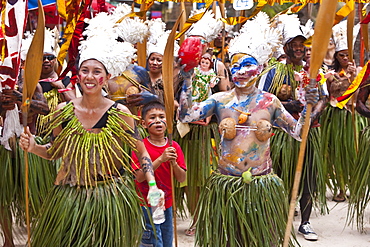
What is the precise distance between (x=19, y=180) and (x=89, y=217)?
150 cm

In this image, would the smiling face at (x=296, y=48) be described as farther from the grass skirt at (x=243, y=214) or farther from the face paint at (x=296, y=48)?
the grass skirt at (x=243, y=214)

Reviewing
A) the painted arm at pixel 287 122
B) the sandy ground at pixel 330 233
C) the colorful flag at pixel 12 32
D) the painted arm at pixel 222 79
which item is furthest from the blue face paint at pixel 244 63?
the sandy ground at pixel 330 233

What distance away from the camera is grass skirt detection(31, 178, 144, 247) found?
310 centimetres

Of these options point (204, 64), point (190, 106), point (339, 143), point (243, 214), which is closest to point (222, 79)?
point (204, 64)

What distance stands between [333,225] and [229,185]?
7.76 ft

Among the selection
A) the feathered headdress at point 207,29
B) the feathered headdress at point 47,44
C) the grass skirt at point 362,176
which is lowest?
the grass skirt at point 362,176

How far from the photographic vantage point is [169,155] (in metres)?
3.46

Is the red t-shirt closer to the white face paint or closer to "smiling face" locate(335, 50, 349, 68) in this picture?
the white face paint

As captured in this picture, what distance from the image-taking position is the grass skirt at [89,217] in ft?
10.2

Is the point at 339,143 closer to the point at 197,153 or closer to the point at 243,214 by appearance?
the point at 197,153

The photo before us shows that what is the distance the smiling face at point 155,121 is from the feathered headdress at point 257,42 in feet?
1.98

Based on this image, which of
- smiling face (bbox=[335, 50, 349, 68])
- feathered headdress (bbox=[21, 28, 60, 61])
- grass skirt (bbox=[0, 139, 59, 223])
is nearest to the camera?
grass skirt (bbox=[0, 139, 59, 223])

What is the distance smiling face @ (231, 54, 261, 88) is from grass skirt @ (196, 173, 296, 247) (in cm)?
57

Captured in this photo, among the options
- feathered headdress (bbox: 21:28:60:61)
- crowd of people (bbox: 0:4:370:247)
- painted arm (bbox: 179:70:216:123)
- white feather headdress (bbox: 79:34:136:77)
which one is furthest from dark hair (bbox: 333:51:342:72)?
white feather headdress (bbox: 79:34:136:77)
